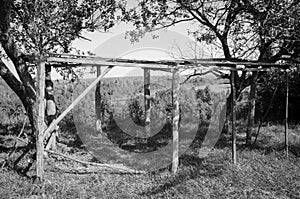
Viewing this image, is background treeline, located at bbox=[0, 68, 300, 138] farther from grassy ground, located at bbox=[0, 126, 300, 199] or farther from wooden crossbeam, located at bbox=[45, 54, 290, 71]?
wooden crossbeam, located at bbox=[45, 54, 290, 71]

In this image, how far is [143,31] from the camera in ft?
30.3

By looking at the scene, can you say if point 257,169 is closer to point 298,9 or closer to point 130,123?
point 298,9

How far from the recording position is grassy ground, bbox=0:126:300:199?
15.8 ft

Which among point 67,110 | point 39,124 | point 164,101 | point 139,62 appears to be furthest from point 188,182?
point 164,101

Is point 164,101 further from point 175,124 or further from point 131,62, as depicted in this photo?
point 131,62

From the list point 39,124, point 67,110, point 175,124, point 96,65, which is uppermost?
point 96,65

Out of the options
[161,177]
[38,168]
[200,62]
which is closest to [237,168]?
[161,177]

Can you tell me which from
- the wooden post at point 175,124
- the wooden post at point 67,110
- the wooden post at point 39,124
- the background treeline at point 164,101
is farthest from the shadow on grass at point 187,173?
the background treeline at point 164,101

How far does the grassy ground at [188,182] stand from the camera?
4.81 metres

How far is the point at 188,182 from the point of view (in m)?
5.34

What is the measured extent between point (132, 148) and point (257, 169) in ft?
11.8

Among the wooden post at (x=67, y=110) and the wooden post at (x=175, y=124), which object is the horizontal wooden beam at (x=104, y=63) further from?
the wooden post at (x=175, y=124)

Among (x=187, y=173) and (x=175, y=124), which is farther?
(x=175, y=124)

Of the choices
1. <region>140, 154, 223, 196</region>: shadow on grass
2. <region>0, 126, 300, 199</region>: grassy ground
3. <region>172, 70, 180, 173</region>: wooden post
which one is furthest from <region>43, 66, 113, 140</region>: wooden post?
<region>140, 154, 223, 196</region>: shadow on grass
